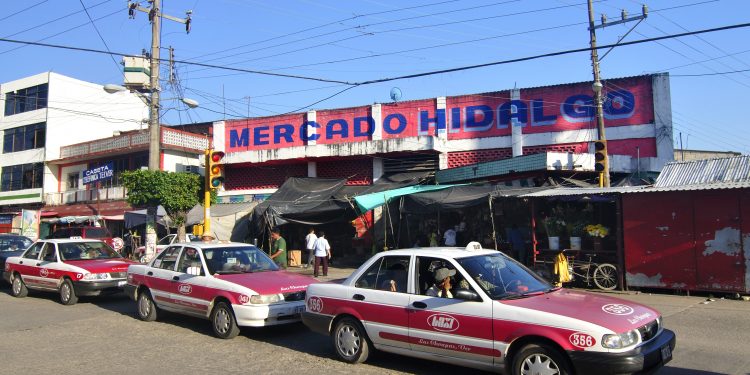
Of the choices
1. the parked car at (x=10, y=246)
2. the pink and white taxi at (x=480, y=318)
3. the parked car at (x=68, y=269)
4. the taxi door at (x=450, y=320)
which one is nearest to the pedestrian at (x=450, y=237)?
the parked car at (x=68, y=269)

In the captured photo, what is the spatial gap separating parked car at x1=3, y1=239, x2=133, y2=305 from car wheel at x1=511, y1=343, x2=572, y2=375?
32.6 feet

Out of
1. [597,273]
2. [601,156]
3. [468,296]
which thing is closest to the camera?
[468,296]

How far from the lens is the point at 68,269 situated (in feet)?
40.7

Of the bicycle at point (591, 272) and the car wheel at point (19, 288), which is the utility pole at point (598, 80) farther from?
the car wheel at point (19, 288)

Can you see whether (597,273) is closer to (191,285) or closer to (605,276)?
(605,276)

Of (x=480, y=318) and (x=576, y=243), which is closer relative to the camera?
(x=480, y=318)

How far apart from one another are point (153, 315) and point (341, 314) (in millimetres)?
4774

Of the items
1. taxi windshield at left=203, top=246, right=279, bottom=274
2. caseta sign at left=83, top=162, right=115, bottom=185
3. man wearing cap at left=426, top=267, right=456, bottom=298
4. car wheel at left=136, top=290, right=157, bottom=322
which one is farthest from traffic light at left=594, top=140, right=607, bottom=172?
caseta sign at left=83, top=162, right=115, bottom=185

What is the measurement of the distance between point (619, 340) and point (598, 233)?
964 cm

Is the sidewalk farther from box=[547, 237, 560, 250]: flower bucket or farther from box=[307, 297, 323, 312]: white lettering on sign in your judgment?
box=[307, 297, 323, 312]: white lettering on sign

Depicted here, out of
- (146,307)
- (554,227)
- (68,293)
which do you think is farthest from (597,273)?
(68,293)

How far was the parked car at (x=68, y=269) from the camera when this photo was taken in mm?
12227

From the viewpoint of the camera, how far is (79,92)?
129ft

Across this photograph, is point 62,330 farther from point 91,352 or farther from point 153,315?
point 91,352
